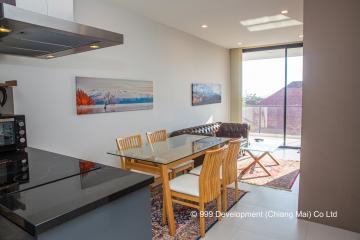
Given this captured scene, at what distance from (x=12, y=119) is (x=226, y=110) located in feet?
19.3

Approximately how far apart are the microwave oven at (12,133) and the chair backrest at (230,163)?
7.04ft

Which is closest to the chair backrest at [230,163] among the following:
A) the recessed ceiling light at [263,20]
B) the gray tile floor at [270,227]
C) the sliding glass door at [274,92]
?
the gray tile floor at [270,227]

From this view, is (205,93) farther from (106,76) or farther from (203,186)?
(203,186)

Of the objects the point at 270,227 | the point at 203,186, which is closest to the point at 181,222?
the point at 203,186

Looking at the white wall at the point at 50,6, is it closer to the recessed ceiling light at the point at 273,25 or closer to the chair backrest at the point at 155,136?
the chair backrest at the point at 155,136

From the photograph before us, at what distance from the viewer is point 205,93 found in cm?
614

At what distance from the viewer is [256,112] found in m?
7.42

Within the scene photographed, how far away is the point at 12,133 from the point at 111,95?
1557mm

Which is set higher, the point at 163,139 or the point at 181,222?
the point at 163,139

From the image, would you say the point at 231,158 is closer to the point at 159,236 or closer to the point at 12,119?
the point at 159,236

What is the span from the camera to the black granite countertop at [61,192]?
1.00 meters

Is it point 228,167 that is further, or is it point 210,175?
point 228,167

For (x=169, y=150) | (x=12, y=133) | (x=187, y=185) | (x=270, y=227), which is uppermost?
(x=12, y=133)

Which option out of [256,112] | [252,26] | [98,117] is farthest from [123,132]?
[256,112]
